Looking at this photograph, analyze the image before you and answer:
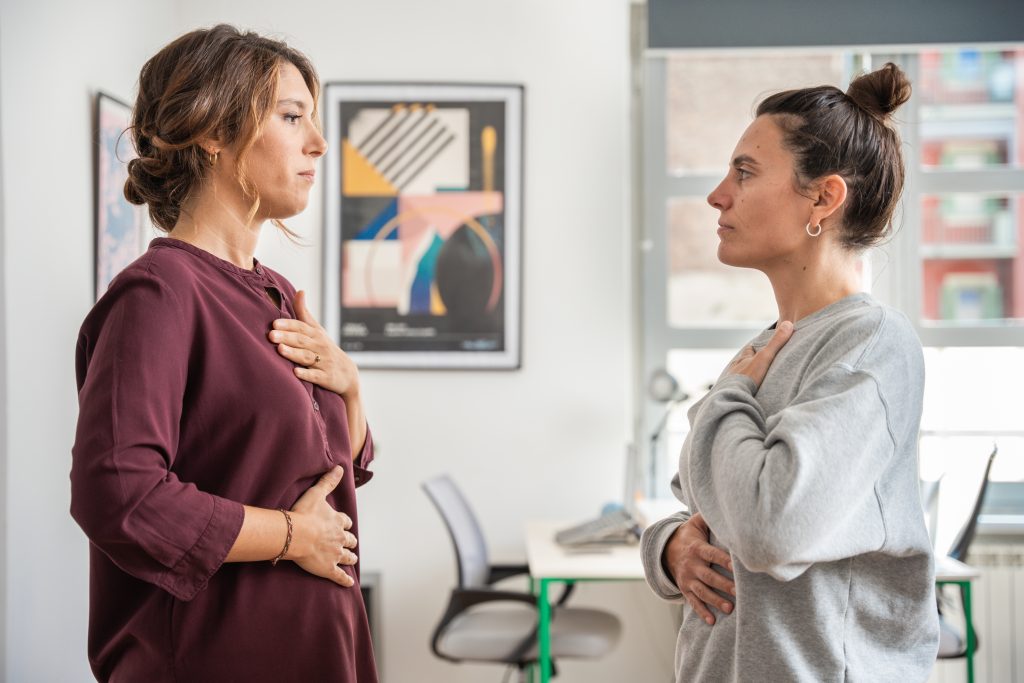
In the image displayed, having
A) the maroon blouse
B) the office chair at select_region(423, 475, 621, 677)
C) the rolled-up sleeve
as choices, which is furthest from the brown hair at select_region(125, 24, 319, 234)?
the office chair at select_region(423, 475, 621, 677)

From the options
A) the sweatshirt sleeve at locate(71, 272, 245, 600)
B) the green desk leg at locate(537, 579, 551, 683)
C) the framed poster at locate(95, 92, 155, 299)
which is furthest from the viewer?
the green desk leg at locate(537, 579, 551, 683)

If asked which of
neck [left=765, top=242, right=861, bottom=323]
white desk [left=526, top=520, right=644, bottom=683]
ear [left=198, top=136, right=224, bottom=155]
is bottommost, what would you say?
white desk [left=526, top=520, right=644, bottom=683]

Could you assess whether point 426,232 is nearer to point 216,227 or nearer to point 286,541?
point 216,227


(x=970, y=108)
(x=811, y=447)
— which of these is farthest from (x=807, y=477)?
(x=970, y=108)

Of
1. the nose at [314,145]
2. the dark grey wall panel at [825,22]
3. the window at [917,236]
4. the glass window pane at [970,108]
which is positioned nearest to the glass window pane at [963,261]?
the window at [917,236]

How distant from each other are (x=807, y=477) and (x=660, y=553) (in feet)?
1.31

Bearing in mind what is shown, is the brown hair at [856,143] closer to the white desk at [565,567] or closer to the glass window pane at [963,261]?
the white desk at [565,567]

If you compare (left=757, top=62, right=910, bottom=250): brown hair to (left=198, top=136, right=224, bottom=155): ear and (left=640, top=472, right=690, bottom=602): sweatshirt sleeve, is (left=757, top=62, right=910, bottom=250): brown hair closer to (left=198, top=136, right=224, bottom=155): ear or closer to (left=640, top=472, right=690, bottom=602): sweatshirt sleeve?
(left=640, top=472, right=690, bottom=602): sweatshirt sleeve

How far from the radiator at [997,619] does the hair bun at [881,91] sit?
296 centimetres

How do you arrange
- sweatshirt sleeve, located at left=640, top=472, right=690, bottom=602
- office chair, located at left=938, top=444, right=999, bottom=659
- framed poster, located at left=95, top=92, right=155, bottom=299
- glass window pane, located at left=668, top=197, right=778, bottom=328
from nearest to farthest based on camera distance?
sweatshirt sleeve, located at left=640, top=472, right=690, bottom=602 < framed poster, located at left=95, top=92, right=155, bottom=299 < office chair, located at left=938, top=444, right=999, bottom=659 < glass window pane, located at left=668, top=197, right=778, bottom=328

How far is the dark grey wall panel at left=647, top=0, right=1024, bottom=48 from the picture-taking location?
12.7ft

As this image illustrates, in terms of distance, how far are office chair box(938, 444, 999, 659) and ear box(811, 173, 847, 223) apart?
239cm

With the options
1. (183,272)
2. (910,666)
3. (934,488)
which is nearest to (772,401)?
(910,666)

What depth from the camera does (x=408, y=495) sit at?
401 cm
